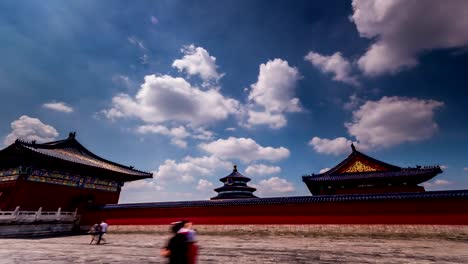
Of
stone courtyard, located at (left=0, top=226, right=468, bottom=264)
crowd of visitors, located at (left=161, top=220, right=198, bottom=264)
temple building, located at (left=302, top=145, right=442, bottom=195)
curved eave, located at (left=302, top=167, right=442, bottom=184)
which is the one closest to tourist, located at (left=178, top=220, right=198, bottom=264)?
crowd of visitors, located at (left=161, top=220, right=198, bottom=264)

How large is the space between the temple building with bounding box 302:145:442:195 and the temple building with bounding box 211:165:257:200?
10.8 meters

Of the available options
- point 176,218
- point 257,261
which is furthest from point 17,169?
point 257,261

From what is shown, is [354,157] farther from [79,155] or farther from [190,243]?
[79,155]

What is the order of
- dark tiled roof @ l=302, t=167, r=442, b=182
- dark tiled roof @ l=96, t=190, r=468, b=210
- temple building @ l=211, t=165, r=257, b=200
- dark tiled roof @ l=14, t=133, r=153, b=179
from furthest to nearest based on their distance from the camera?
temple building @ l=211, t=165, r=257, b=200
dark tiled roof @ l=14, t=133, r=153, b=179
dark tiled roof @ l=302, t=167, r=442, b=182
dark tiled roof @ l=96, t=190, r=468, b=210

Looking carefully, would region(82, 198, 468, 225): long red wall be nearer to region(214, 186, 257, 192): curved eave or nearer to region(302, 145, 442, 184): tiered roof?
region(302, 145, 442, 184): tiered roof

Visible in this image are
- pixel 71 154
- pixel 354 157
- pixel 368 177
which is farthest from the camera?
pixel 71 154

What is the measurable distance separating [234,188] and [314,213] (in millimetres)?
17006

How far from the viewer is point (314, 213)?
12570 mm

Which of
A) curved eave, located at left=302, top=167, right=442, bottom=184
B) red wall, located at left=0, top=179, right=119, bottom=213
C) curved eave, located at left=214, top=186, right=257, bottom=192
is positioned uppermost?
curved eave, located at left=302, top=167, right=442, bottom=184

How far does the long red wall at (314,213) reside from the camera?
35.2 feet

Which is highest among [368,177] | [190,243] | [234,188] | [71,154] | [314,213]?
[71,154]

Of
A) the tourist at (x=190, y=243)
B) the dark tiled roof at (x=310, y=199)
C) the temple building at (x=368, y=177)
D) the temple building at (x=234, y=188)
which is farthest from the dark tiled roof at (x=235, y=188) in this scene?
the tourist at (x=190, y=243)

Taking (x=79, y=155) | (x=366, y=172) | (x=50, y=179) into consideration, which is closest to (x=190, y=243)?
(x=366, y=172)

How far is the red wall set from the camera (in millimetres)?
15953
